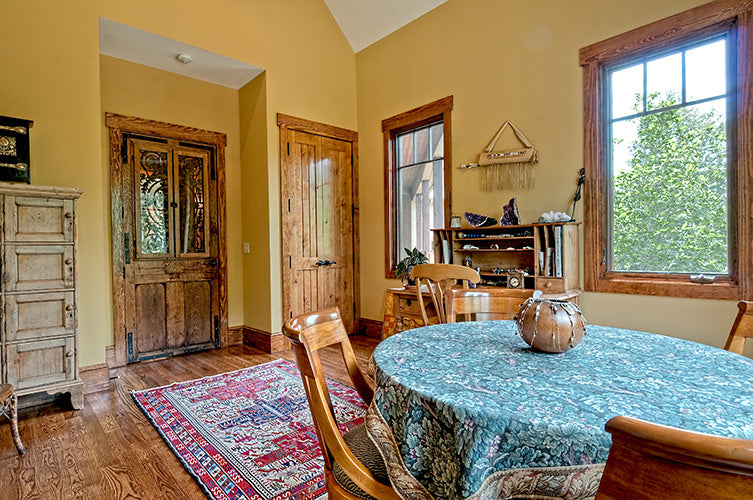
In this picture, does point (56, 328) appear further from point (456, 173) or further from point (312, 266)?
point (456, 173)

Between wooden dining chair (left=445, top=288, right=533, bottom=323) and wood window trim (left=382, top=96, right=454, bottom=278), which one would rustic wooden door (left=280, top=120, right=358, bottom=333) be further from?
wooden dining chair (left=445, top=288, right=533, bottom=323)

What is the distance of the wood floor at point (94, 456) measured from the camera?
5.99ft

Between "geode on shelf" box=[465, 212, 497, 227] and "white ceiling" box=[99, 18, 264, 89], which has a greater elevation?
"white ceiling" box=[99, 18, 264, 89]

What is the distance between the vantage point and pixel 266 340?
4277mm

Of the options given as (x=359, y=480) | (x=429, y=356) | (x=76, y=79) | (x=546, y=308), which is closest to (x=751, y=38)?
(x=546, y=308)

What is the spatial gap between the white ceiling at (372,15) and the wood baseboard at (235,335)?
384cm

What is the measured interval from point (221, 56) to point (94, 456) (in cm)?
356

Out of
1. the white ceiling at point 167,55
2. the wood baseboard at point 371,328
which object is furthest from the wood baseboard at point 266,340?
the white ceiling at point 167,55

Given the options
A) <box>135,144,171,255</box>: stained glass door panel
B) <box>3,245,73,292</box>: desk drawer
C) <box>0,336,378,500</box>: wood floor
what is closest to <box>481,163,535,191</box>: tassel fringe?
<box>0,336,378,500</box>: wood floor

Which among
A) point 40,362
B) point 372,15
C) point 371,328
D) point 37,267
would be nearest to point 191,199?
point 37,267

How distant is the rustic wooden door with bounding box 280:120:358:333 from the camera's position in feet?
14.4

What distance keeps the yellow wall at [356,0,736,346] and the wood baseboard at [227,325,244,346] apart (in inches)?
63.8

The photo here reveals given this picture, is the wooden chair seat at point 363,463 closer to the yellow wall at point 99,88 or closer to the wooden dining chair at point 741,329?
the wooden dining chair at point 741,329

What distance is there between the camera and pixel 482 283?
3.58 meters
